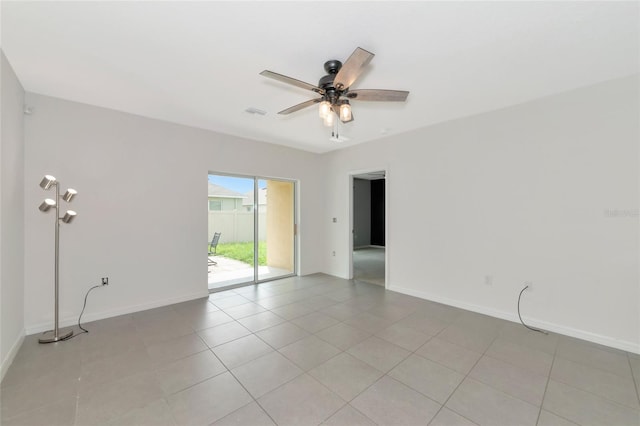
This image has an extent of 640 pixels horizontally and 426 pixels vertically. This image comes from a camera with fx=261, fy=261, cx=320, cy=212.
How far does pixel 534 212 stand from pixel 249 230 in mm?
4403

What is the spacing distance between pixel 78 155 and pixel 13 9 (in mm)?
1887

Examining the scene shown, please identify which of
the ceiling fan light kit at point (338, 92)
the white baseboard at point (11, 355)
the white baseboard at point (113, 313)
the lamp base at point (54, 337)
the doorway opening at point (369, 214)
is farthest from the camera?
the doorway opening at point (369, 214)

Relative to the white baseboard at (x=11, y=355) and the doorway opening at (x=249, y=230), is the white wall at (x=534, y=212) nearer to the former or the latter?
the doorway opening at (x=249, y=230)

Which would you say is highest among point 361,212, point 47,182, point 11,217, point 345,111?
point 345,111

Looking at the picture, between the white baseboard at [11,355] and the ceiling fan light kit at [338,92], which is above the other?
the ceiling fan light kit at [338,92]

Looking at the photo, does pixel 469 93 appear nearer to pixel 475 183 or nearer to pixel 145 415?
pixel 475 183

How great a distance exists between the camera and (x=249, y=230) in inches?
198

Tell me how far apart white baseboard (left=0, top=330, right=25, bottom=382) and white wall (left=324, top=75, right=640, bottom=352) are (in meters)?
4.70

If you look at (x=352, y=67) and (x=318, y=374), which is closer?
(x=352, y=67)

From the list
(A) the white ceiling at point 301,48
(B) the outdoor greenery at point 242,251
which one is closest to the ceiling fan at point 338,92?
(A) the white ceiling at point 301,48

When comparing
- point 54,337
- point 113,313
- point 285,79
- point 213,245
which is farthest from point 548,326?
point 54,337

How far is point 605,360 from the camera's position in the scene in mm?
2475

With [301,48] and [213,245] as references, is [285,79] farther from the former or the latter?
[213,245]

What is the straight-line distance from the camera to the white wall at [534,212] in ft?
8.88
